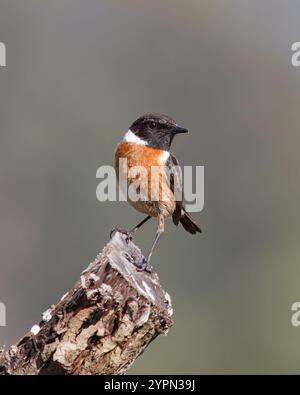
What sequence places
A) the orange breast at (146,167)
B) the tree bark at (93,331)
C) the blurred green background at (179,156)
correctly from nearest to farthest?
the tree bark at (93,331), the orange breast at (146,167), the blurred green background at (179,156)

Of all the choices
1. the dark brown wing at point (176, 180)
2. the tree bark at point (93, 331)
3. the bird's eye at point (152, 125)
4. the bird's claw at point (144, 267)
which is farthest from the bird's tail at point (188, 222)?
the tree bark at point (93, 331)

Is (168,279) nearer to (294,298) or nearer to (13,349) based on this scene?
(294,298)

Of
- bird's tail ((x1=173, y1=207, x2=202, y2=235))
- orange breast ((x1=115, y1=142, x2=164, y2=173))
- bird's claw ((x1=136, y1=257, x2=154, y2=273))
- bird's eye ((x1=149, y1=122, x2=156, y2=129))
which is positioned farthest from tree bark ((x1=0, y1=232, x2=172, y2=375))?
bird's tail ((x1=173, y1=207, x2=202, y2=235))

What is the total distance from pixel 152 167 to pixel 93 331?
8.68 feet

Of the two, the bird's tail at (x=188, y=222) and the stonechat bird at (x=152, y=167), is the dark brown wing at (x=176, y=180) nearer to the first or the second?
the stonechat bird at (x=152, y=167)

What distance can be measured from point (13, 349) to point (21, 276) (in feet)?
41.4

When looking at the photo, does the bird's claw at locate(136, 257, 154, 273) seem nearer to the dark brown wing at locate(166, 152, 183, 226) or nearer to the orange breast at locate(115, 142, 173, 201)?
the orange breast at locate(115, 142, 173, 201)

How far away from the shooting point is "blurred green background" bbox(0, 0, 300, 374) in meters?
16.2

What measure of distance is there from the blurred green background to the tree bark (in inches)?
335

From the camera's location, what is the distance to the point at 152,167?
7.48 meters

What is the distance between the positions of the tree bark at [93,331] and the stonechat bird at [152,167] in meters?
2.10

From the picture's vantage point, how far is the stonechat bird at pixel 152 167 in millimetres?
7371

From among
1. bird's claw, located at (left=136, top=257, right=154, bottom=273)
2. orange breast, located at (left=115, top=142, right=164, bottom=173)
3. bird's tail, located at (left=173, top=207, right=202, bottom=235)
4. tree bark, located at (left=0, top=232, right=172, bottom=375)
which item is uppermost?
orange breast, located at (left=115, top=142, right=164, bottom=173)

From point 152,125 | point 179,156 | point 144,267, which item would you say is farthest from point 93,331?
point 179,156
